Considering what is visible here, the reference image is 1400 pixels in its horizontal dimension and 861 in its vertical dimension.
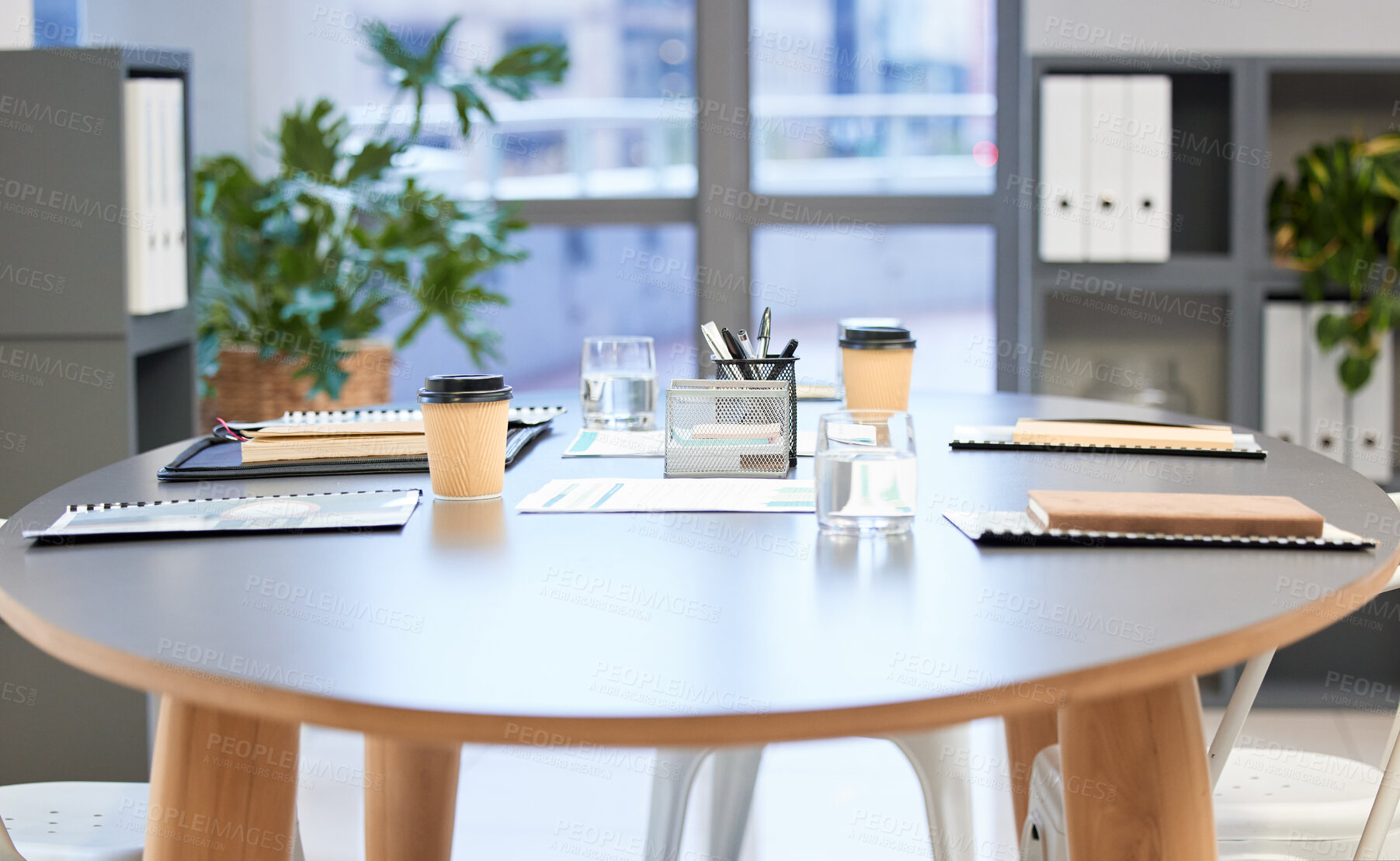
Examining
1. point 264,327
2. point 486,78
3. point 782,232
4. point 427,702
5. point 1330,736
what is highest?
point 486,78

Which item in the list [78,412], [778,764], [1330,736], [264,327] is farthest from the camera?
[264,327]

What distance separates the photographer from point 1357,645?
2982mm

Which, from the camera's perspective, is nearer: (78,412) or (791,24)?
(78,412)

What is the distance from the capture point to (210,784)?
3.20 feet

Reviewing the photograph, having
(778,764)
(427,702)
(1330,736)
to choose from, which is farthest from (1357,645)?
(427,702)

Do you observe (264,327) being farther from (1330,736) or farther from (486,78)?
(1330,736)

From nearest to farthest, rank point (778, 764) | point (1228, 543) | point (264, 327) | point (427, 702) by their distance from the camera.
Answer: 1. point (427, 702)
2. point (1228, 543)
3. point (778, 764)
4. point (264, 327)

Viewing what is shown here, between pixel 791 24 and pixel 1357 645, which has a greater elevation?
pixel 791 24

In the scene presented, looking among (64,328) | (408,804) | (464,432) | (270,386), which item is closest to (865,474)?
(464,432)

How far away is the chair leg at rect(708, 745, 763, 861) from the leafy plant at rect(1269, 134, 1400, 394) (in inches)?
71.1

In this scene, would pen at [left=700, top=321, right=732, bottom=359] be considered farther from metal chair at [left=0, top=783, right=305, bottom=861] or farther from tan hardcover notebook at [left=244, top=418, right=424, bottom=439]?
metal chair at [left=0, top=783, right=305, bottom=861]

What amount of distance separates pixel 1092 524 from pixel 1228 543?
0.32 ft

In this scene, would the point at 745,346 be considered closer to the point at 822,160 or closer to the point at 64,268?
the point at 64,268

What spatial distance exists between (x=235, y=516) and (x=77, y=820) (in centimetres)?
39
